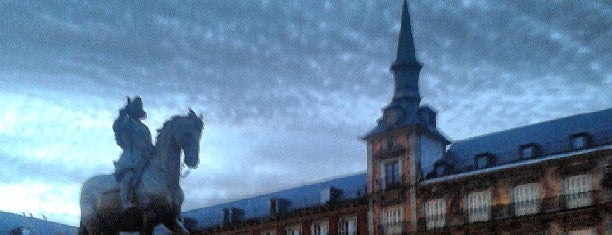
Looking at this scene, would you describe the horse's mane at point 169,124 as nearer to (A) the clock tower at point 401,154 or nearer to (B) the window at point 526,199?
(B) the window at point 526,199

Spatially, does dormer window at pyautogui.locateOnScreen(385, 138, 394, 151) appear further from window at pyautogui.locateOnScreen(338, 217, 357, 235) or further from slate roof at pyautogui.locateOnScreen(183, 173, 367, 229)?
window at pyautogui.locateOnScreen(338, 217, 357, 235)

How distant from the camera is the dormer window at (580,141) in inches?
1827

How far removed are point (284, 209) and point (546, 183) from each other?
72.5ft

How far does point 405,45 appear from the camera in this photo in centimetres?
6028

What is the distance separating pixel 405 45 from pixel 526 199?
665 inches

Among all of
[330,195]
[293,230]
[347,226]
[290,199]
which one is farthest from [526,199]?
[290,199]

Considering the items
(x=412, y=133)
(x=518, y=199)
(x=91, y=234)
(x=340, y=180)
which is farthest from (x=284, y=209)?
(x=91, y=234)

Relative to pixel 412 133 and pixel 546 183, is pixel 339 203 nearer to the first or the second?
pixel 412 133

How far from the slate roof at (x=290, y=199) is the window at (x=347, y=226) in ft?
5.48

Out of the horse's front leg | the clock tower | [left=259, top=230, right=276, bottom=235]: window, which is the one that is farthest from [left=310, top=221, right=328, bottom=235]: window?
the horse's front leg

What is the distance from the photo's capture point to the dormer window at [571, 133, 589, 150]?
152ft

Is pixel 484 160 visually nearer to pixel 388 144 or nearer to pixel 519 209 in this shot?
pixel 519 209

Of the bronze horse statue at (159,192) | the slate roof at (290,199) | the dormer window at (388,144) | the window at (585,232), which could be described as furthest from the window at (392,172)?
the bronze horse statue at (159,192)

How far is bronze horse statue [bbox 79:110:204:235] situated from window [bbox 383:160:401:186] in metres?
38.5
